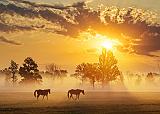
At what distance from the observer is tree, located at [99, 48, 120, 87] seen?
17350 centimetres

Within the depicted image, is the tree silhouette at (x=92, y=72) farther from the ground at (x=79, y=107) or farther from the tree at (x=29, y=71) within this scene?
the ground at (x=79, y=107)

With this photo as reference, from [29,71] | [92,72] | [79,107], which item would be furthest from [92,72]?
[79,107]

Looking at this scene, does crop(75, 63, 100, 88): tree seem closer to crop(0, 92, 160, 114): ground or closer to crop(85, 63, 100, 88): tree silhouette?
crop(85, 63, 100, 88): tree silhouette

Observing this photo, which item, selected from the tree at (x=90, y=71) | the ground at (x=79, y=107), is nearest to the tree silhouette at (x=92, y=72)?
the tree at (x=90, y=71)

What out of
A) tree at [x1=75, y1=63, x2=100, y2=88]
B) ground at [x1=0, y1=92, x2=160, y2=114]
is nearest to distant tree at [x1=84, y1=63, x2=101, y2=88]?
tree at [x1=75, y1=63, x2=100, y2=88]

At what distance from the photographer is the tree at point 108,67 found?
173500 millimetres

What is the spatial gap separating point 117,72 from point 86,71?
71.4ft

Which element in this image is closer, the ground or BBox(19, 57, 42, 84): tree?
the ground

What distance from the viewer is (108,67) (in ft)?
A: 575

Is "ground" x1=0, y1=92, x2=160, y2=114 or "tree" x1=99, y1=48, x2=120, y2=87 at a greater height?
"tree" x1=99, y1=48, x2=120, y2=87

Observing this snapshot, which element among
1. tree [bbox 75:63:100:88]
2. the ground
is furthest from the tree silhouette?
the ground

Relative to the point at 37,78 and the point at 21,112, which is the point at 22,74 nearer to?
the point at 37,78

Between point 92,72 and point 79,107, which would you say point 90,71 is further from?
point 79,107

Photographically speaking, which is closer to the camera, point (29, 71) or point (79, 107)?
point (79, 107)
